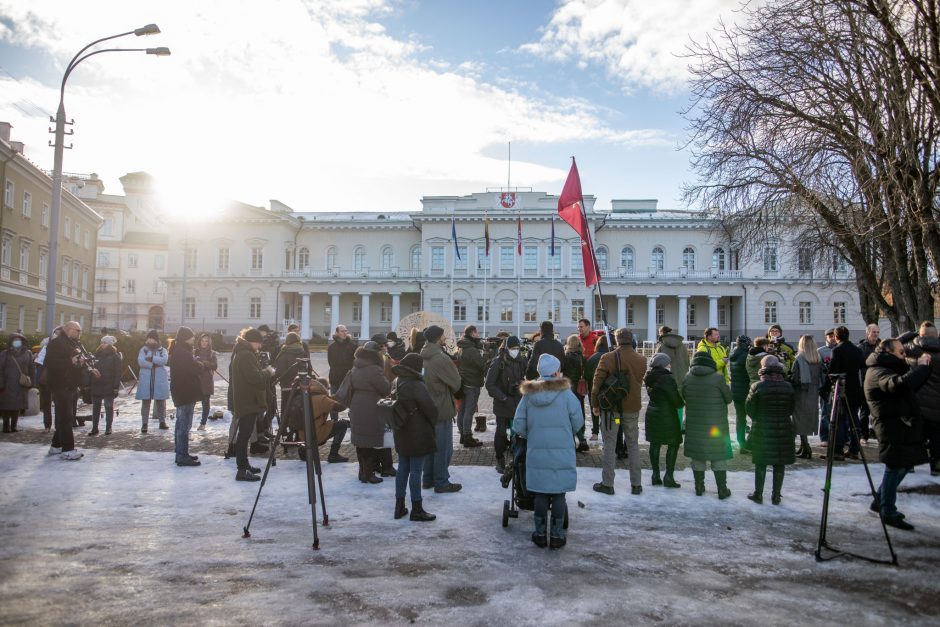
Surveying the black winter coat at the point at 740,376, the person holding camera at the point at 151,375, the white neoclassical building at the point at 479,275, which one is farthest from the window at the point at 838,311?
the person holding camera at the point at 151,375

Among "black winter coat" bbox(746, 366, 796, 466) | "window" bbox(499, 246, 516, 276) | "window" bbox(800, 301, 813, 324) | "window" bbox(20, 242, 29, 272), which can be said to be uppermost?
"window" bbox(499, 246, 516, 276)

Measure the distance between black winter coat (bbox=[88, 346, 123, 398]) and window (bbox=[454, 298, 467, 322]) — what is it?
4135 centimetres

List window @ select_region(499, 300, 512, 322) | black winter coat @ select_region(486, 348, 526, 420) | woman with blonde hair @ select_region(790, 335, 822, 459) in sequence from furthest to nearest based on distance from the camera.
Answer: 1. window @ select_region(499, 300, 512, 322)
2. woman with blonde hair @ select_region(790, 335, 822, 459)
3. black winter coat @ select_region(486, 348, 526, 420)

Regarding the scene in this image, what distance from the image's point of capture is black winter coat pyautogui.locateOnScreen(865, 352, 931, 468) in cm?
576

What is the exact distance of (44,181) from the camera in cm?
3425

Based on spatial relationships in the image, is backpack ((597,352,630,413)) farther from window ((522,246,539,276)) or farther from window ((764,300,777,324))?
window ((764,300,777,324))

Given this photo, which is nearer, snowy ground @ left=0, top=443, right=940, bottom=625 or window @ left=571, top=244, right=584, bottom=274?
snowy ground @ left=0, top=443, right=940, bottom=625

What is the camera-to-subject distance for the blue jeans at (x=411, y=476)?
608 centimetres

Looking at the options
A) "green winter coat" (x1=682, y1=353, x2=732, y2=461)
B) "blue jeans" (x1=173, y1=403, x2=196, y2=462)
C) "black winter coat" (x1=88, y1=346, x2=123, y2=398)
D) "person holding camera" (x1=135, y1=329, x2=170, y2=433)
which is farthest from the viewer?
"person holding camera" (x1=135, y1=329, x2=170, y2=433)

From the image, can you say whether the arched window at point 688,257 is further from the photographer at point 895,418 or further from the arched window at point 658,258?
the photographer at point 895,418

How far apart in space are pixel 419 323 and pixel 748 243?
27.3 feet

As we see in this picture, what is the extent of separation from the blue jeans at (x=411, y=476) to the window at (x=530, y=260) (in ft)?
152

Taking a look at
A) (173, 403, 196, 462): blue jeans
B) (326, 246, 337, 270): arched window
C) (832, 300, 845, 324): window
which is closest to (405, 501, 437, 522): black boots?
(173, 403, 196, 462): blue jeans

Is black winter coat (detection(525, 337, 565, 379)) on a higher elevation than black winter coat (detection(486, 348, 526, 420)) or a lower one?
higher
